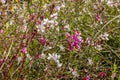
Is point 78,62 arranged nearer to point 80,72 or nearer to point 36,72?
point 80,72

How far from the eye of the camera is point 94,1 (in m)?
2.95

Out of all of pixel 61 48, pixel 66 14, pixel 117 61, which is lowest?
pixel 117 61

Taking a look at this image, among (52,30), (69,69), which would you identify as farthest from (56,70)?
(52,30)

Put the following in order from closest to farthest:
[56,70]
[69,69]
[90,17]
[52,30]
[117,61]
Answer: [56,70], [69,69], [52,30], [117,61], [90,17]

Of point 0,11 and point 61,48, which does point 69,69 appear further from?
point 0,11

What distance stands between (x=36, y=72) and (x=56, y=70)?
0.23m

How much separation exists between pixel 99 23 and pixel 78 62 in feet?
1.86

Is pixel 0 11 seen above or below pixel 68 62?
above

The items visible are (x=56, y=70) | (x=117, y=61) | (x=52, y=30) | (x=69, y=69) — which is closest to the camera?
(x=56, y=70)

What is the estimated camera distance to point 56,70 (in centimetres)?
190

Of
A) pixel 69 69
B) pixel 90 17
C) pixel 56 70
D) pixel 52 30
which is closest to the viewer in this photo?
pixel 56 70

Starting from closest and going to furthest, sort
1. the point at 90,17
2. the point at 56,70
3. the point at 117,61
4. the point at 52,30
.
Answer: the point at 56,70, the point at 52,30, the point at 117,61, the point at 90,17

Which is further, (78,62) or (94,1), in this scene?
(94,1)

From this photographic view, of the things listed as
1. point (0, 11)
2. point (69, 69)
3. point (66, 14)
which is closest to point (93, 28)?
point (66, 14)
